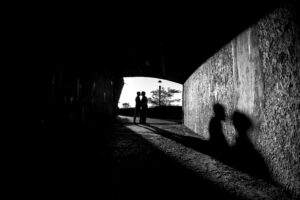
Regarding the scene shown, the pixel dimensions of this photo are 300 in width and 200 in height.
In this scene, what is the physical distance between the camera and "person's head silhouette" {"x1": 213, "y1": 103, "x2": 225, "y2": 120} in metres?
3.38

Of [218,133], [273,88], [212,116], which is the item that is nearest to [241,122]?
[273,88]

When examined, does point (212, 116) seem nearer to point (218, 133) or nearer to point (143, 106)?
point (218, 133)

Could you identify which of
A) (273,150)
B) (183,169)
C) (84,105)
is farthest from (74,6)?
(273,150)

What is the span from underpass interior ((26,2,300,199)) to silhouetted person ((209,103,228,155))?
0.03 m

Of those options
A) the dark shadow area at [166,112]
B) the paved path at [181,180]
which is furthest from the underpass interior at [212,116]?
the dark shadow area at [166,112]

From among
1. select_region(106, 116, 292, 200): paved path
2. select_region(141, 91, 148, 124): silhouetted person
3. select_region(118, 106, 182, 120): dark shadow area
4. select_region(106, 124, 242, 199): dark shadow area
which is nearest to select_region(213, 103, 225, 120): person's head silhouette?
select_region(106, 116, 292, 200): paved path

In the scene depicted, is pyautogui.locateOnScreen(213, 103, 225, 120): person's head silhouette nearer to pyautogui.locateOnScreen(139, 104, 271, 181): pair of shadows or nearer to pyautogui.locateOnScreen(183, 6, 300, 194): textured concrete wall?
pyautogui.locateOnScreen(139, 104, 271, 181): pair of shadows

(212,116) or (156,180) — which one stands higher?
(212,116)

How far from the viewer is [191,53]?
191 inches

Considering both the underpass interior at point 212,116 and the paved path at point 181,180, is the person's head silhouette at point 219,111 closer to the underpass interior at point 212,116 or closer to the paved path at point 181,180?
the underpass interior at point 212,116

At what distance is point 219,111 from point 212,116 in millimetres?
436

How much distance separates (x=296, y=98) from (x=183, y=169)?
1.62 m

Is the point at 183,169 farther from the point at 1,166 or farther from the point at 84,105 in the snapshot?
the point at 84,105

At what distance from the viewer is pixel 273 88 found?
72.0 inches
